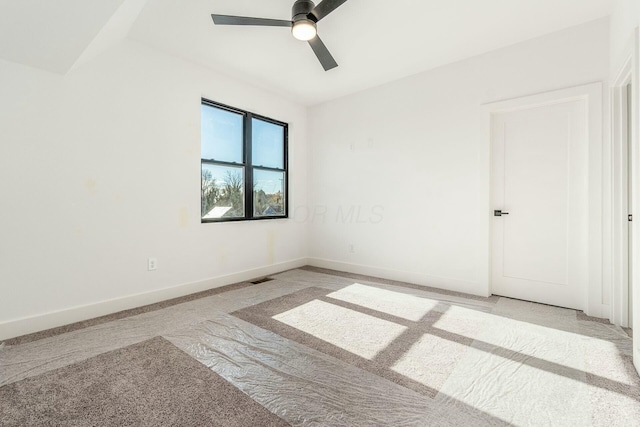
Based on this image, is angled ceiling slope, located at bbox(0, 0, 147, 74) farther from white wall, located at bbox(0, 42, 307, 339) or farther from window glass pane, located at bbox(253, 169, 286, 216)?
window glass pane, located at bbox(253, 169, 286, 216)

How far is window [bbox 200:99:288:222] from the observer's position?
3.76 m

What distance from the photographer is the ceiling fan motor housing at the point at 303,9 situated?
7.22 ft

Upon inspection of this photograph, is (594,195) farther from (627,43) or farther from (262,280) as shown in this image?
(262,280)

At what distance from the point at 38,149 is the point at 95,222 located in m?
0.73

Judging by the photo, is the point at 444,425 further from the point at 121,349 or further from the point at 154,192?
the point at 154,192

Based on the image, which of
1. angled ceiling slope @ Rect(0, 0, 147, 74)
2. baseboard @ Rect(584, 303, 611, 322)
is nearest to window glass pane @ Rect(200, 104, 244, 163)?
angled ceiling slope @ Rect(0, 0, 147, 74)

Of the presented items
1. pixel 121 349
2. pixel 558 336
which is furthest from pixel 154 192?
pixel 558 336

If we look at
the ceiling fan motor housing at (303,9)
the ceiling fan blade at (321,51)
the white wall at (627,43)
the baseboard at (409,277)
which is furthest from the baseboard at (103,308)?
the white wall at (627,43)

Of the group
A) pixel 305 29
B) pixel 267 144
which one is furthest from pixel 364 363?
pixel 267 144

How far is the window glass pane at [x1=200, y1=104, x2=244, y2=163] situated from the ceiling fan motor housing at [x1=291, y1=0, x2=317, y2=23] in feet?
6.25

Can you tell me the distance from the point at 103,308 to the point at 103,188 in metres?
1.14

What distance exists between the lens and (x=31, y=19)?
1.90 metres

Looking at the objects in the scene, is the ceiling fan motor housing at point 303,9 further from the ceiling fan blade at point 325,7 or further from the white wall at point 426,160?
the white wall at point 426,160

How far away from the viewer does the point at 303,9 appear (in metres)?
2.21
